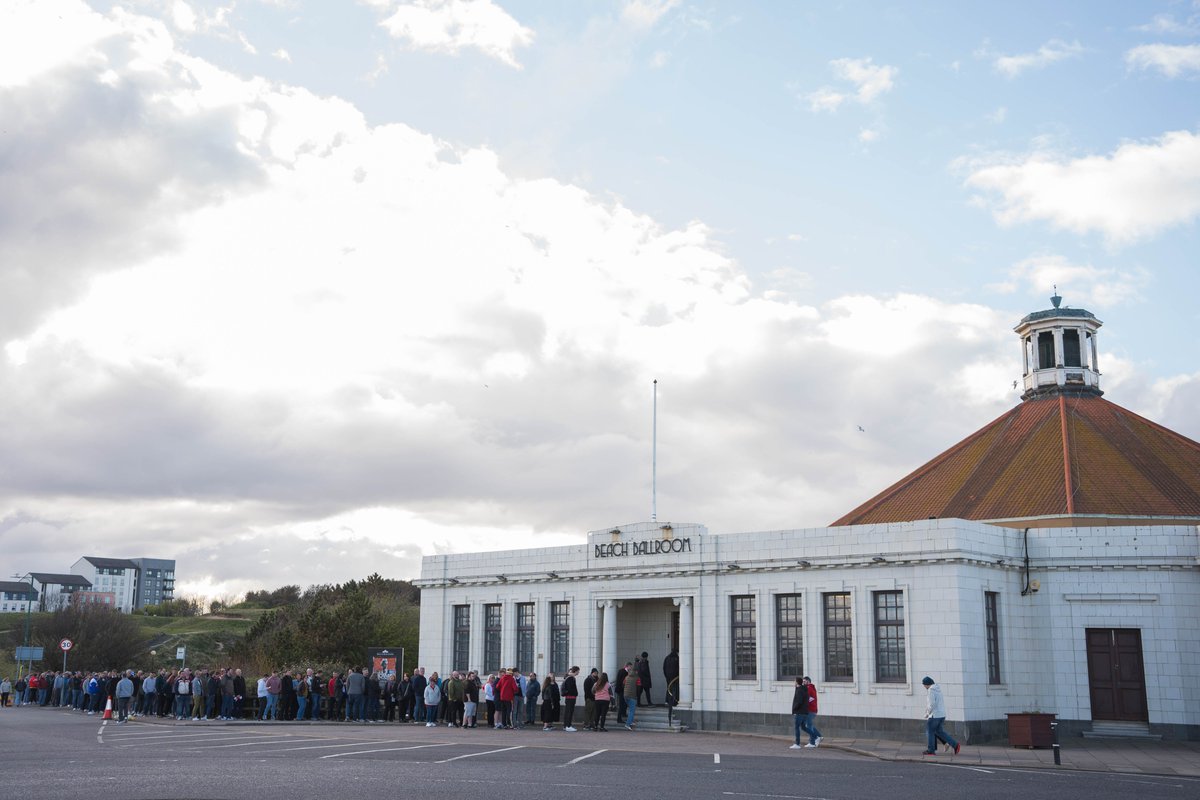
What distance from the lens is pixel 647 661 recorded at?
36.2 meters

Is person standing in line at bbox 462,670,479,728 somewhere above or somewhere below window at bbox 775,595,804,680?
below

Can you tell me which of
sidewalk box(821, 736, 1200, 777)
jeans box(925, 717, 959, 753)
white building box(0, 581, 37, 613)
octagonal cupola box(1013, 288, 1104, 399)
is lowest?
sidewalk box(821, 736, 1200, 777)

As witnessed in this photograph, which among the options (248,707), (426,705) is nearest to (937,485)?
(426,705)

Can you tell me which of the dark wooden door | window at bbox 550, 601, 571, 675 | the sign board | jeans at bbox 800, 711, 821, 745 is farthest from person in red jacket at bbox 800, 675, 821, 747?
the sign board

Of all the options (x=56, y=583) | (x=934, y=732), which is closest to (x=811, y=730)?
(x=934, y=732)

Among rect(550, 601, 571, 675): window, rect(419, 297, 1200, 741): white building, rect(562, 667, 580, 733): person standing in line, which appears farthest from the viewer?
rect(550, 601, 571, 675): window

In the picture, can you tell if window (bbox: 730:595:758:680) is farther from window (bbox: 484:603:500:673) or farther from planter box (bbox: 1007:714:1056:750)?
window (bbox: 484:603:500:673)

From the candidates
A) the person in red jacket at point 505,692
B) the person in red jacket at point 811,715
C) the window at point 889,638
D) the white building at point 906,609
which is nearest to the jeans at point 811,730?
the person in red jacket at point 811,715

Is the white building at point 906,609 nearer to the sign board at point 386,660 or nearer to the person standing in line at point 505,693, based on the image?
the sign board at point 386,660

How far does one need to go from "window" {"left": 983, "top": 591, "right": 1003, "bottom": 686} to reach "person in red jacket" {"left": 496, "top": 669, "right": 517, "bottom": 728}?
13.5 m

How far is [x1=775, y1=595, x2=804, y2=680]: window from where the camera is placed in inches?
1287

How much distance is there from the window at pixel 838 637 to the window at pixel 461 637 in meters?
14.0

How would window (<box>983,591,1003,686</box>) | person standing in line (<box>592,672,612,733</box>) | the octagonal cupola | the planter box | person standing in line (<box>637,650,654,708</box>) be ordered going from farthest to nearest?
the octagonal cupola → person standing in line (<box>637,650,654,708</box>) → person standing in line (<box>592,672,612,733</box>) → window (<box>983,591,1003,686</box>) → the planter box

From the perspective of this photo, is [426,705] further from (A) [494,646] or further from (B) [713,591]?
(B) [713,591]
